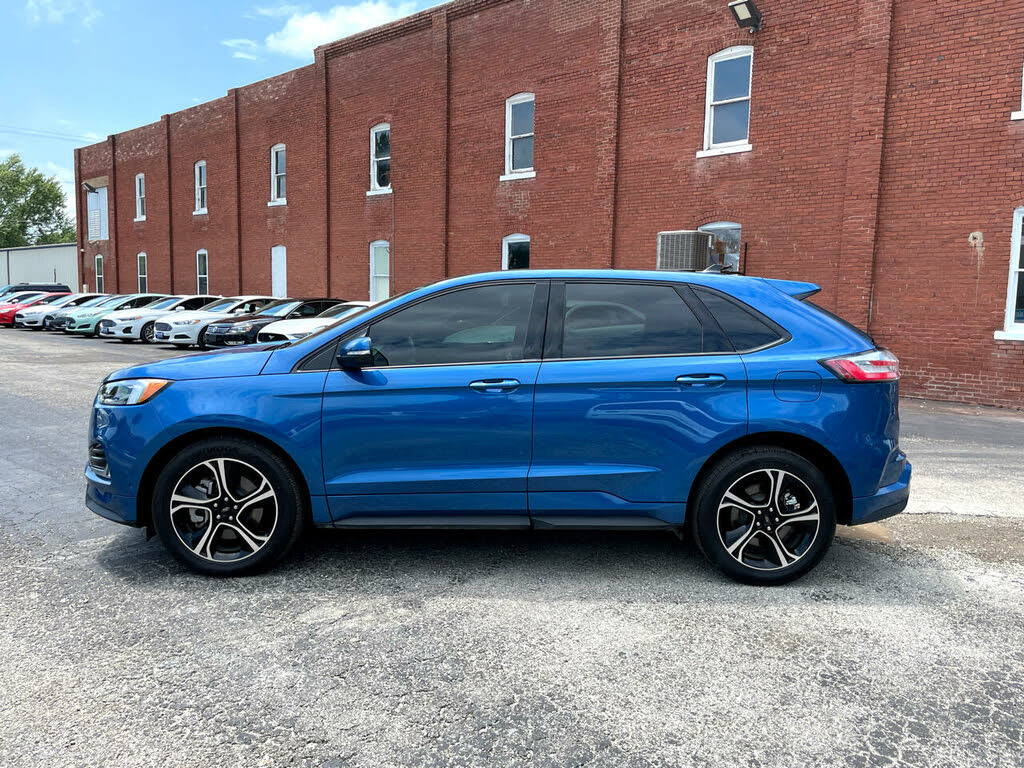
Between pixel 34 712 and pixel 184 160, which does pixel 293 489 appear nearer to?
pixel 34 712

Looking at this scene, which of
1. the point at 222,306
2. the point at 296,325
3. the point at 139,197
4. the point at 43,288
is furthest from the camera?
the point at 43,288

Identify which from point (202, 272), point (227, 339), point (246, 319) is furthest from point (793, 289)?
point (202, 272)

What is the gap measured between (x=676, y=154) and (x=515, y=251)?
478 cm

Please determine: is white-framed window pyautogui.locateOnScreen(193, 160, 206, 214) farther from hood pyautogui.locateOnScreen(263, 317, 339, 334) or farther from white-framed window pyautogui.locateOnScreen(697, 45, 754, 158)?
white-framed window pyautogui.locateOnScreen(697, 45, 754, 158)

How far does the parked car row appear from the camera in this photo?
1706 cm

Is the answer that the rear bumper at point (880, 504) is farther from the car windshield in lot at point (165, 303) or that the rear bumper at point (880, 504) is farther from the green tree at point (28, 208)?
the green tree at point (28, 208)

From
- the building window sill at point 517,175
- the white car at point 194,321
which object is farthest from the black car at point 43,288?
the building window sill at point 517,175

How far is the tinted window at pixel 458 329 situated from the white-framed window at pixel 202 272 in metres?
28.0

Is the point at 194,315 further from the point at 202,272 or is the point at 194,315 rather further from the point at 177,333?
the point at 202,272

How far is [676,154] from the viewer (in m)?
15.8

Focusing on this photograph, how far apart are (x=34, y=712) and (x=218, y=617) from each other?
0.92 m

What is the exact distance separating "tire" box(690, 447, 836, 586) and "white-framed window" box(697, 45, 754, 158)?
1208cm

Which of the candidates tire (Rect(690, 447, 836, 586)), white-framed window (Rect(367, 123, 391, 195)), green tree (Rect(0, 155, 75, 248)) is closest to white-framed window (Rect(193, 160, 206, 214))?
white-framed window (Rect(367, 123, 391, 195))

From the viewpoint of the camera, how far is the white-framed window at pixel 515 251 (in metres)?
18.8
